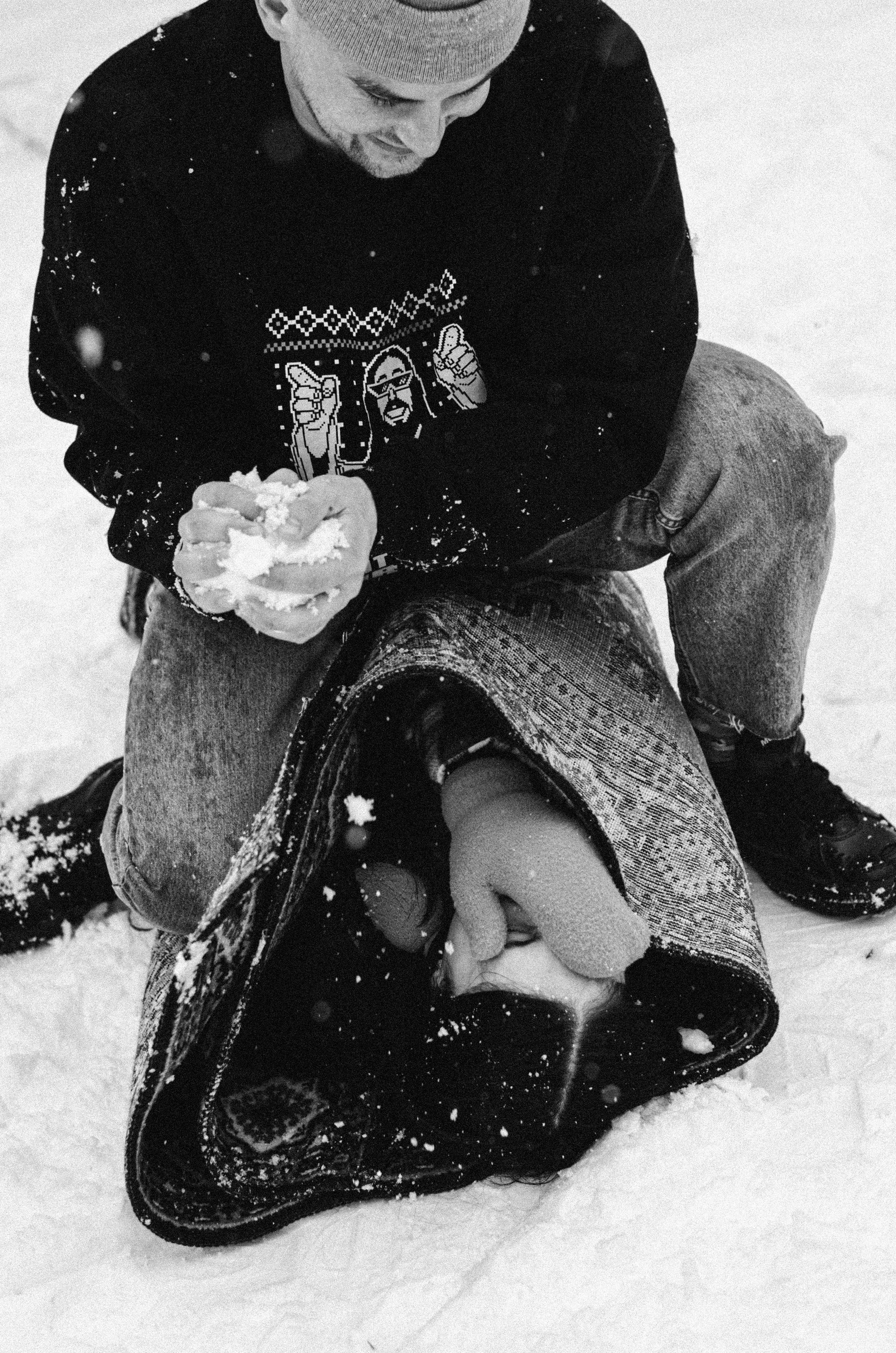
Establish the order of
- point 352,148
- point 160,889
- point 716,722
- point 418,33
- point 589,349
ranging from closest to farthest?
point 418,33 < point 352,148 < point 589,349 < point 160,889 < point 716,722

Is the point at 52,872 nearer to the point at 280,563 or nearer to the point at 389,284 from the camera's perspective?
the point at 280,563

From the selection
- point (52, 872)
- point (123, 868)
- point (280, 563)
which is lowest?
point (52, 872)

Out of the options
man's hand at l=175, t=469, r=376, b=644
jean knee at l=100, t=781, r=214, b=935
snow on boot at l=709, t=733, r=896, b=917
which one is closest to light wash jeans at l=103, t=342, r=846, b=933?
jean knee at l=100, t=781, r=214, b=935

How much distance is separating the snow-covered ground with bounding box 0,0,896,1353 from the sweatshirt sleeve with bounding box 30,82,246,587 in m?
0.59

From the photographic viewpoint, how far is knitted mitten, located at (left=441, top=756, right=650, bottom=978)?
1190 mm

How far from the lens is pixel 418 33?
1026 mm

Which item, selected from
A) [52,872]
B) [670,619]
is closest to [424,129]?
[670,619]

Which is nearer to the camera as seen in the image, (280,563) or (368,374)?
(280,563)

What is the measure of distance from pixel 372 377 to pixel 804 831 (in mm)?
728

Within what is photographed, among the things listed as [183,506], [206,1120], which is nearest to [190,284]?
[183,506]

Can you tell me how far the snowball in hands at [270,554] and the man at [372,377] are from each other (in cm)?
1

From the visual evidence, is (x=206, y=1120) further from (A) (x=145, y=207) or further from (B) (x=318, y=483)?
(A) (x=145, y=207)

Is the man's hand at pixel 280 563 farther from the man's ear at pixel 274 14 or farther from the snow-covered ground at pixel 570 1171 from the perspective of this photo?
the snow-covered ground at pixel 570 1171

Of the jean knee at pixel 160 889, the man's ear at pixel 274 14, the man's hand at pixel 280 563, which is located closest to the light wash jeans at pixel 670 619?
the jean knee at pixel 160 889
